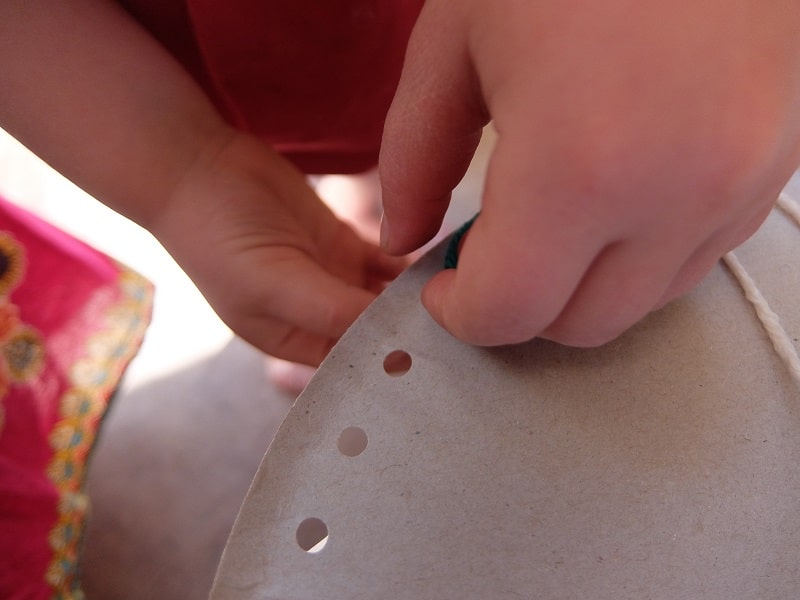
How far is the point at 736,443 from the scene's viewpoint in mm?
267

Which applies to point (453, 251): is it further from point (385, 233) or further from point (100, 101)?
point (100, 101)

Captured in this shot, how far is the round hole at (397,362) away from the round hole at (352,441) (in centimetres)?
3

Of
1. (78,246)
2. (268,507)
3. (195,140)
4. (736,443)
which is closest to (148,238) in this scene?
(78,246)

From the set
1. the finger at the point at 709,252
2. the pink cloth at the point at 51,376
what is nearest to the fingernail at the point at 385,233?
the finger at the point at 709,252

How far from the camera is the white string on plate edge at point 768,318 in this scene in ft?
0.90

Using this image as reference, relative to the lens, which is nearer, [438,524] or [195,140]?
[438,524]

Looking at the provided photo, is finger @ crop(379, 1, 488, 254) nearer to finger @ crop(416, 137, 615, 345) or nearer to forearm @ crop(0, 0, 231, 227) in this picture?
finger @ crop(416, 137, 615, 345)

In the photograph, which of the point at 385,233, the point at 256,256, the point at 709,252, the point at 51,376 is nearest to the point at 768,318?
the point at 709,252

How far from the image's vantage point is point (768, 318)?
0.93 ft

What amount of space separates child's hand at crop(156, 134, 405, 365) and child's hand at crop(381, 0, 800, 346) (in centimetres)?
19

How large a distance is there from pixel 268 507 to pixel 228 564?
3 cm

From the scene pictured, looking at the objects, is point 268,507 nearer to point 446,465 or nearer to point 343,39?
point 446,465

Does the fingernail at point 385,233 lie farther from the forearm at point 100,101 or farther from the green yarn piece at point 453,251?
the forearm at point 100,101

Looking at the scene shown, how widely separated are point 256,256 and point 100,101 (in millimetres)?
129
